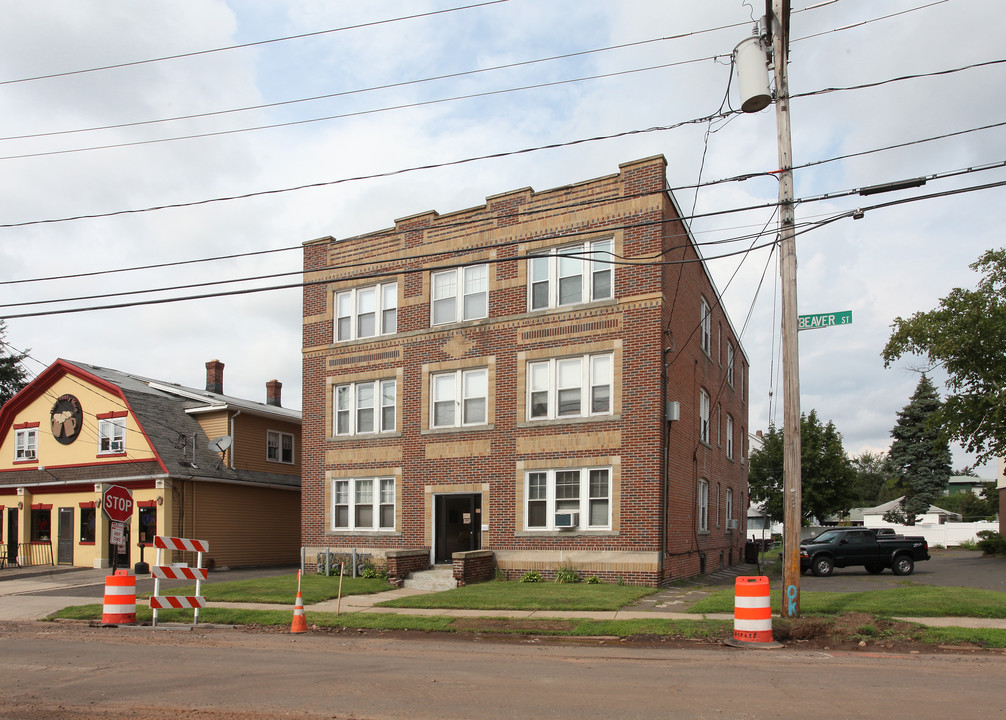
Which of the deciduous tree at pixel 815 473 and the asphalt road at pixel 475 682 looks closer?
the asphalt road at pixel 475 682

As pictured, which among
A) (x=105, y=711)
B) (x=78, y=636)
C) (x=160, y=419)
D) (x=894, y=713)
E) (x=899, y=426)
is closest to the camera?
(x=894, y=713)

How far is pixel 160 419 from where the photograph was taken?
29062mm

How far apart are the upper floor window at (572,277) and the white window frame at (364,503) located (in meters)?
6.99

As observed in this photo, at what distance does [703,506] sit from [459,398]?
8431mm

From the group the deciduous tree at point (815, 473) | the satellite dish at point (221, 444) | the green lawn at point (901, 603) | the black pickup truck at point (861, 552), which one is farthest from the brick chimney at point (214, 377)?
the deciduous tree at point (815, 473)

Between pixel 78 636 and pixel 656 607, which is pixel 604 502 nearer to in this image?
pixel 656 607

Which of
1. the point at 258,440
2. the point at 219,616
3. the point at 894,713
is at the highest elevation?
the point at 258,440

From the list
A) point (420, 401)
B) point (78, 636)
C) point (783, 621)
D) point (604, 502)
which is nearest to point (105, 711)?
point (78, 636)

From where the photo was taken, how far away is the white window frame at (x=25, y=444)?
3183 centimetres

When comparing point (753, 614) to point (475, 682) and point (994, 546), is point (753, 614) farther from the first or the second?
point (994, 546)

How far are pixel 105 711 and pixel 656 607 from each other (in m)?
10.2

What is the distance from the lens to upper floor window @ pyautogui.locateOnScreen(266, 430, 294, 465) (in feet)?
105

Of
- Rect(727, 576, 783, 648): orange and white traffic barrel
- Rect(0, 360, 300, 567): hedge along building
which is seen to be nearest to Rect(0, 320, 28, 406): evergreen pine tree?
Rect(0, 360, 300, 567): hedge along building

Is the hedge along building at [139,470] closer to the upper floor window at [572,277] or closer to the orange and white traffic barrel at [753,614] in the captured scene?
the upper floor window at [572,277]
